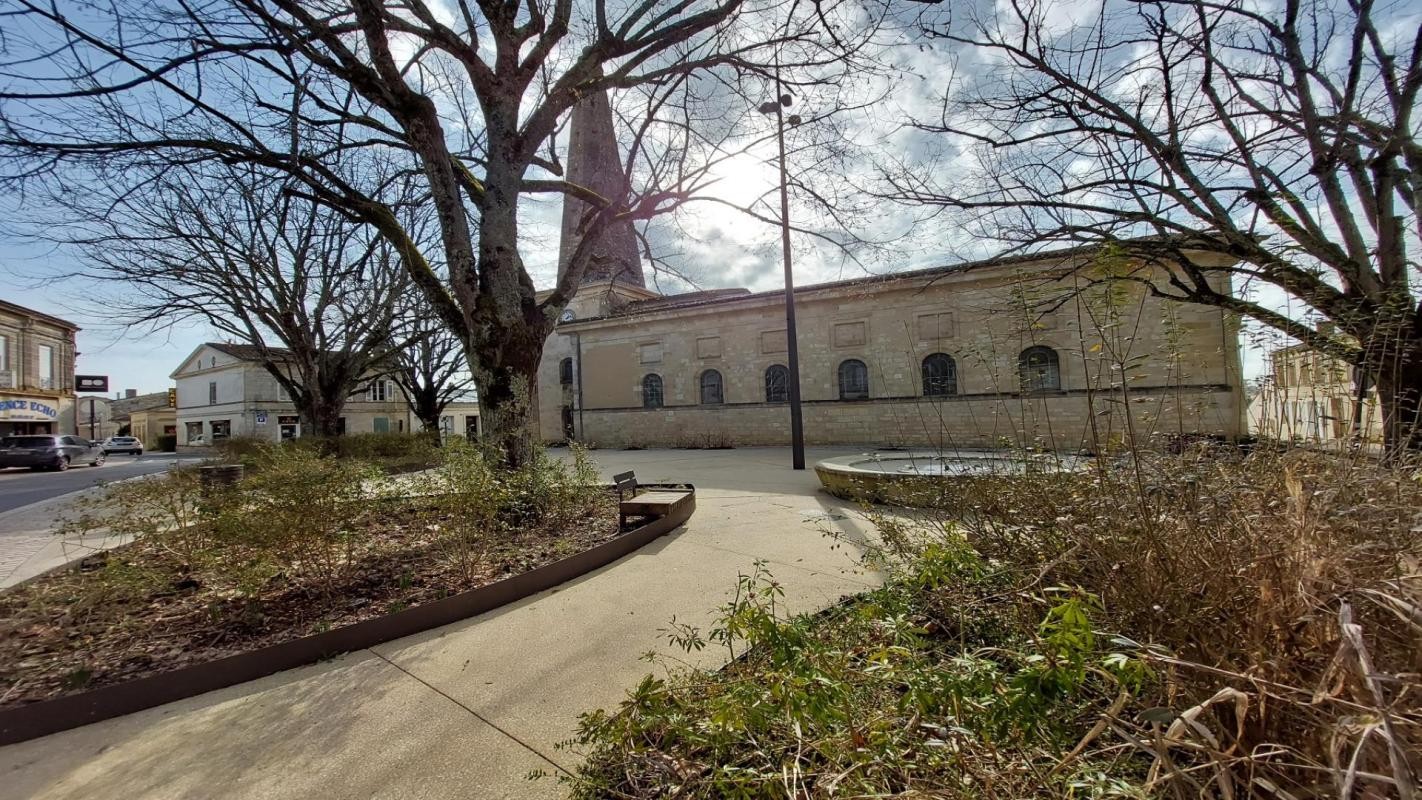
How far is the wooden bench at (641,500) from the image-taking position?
640 cm

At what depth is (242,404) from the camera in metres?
38.5

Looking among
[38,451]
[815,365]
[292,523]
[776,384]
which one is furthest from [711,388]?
[38,451]

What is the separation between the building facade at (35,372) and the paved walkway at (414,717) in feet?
126

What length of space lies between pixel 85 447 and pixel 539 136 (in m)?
31.6

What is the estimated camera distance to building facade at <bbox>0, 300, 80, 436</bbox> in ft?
89.5

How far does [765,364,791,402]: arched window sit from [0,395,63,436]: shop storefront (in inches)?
1445

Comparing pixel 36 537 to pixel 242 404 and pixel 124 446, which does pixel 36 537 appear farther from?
pixel 124 446

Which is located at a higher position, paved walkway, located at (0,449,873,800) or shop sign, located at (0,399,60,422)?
shop sign, located at (0,399,60,422)

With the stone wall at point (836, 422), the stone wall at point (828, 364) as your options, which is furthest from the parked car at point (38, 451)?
the stone wall at point (836, 422)

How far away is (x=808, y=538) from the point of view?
6.15 metres

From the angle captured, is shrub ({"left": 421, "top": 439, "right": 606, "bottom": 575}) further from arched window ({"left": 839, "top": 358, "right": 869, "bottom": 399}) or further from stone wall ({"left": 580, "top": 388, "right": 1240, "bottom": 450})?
arched window ({"left": 839, "top": 358, "right": 869, "bottom": 399})

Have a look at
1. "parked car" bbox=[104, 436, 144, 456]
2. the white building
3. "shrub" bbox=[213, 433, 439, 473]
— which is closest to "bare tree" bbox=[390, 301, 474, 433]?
Result: "shrub" bbox=[213, 433, 439, 473]

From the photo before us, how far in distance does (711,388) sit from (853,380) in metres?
6.48

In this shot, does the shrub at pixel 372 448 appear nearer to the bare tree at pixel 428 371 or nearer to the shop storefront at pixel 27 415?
the bare tree at pixel 428 371
